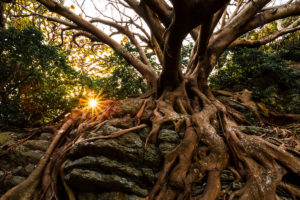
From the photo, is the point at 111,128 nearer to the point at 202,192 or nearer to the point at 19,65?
the point at 202,192

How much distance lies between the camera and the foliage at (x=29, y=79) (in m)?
3.95

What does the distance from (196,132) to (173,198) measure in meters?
1.29

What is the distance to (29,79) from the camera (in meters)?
4.25

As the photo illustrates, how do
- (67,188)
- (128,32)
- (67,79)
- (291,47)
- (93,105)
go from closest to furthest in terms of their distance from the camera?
(67,188) < (93,105) < (67,79) < (128,32) < (291,47)

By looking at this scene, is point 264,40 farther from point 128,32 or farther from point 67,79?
point 67,79

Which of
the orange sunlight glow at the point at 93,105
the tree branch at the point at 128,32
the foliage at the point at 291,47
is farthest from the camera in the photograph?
the foliage at the point at 291,47

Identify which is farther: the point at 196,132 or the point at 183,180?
the point at 196,132

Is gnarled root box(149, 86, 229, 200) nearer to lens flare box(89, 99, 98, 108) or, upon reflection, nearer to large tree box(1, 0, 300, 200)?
large tree box(1, 0, 300, 200)

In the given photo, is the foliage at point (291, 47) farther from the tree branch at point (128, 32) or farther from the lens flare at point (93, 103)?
the lens flare at point (93, 103)

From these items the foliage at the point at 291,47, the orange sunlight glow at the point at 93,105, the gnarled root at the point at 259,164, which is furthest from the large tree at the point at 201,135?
the foliage at the point at 291,47

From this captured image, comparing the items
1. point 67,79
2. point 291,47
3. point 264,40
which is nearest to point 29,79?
point 67,79

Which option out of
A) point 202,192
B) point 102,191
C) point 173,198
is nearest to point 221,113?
point 202,192

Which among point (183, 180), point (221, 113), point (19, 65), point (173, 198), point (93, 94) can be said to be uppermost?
point (19, 65)

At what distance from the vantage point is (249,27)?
454cm
